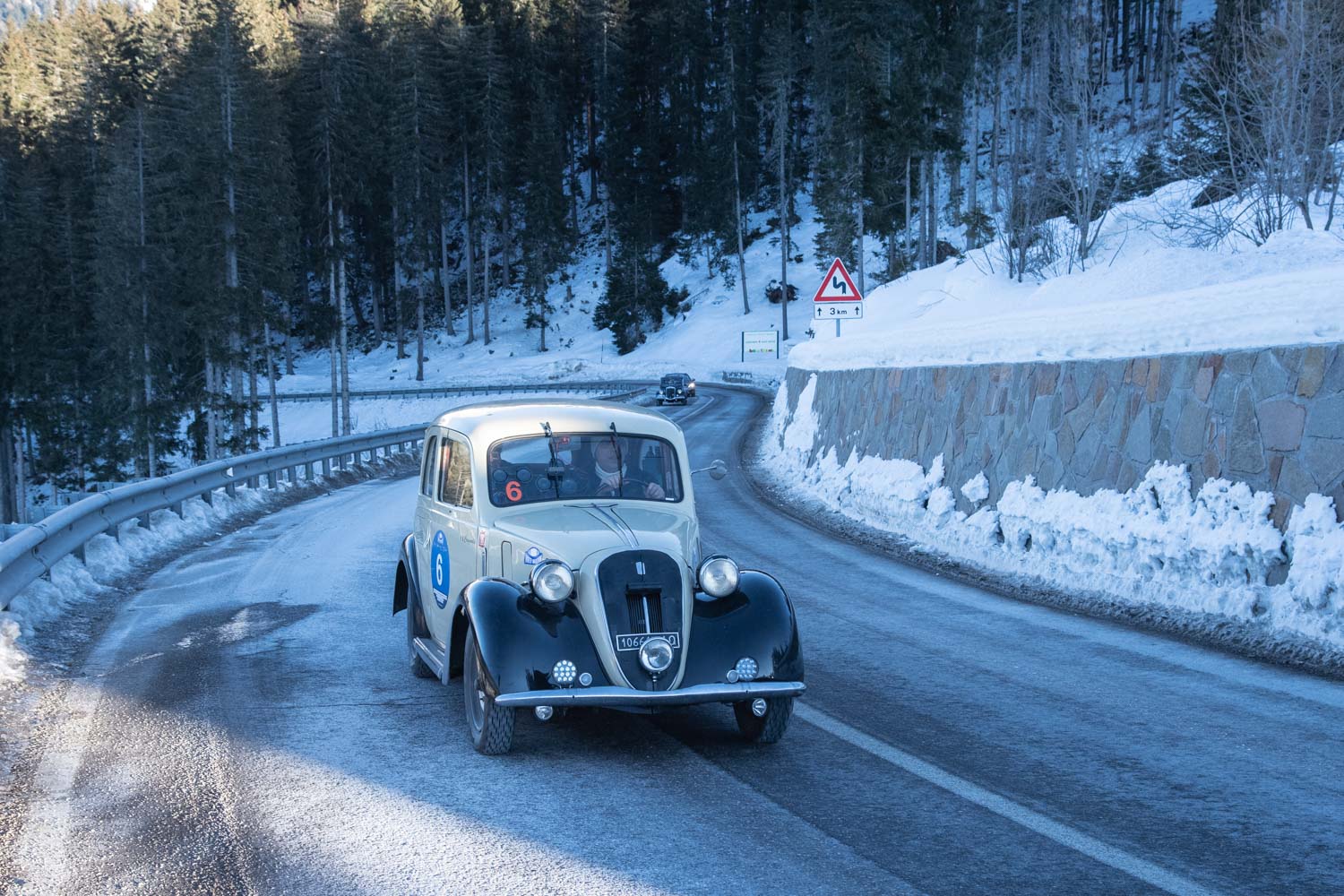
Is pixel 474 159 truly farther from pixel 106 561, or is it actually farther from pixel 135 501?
pixel 106 561

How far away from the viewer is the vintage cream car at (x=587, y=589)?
5.87 metres

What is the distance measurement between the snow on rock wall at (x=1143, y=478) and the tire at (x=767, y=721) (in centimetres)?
420

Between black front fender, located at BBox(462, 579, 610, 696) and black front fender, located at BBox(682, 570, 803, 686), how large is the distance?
545 millimetres

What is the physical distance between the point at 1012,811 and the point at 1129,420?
6.60m

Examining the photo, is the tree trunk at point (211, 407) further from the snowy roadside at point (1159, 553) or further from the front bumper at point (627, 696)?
the front bumper at point (627, 696)

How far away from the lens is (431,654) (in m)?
7.33

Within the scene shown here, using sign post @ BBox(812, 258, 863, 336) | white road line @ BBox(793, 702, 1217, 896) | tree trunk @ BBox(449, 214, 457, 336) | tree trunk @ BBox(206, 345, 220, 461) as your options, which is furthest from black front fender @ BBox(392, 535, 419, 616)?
tree trunk @ BBox(449, 214, 457, 336)

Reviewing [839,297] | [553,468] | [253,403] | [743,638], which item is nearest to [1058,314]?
[839,297]

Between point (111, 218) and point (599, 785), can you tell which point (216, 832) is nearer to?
point (599, 785)

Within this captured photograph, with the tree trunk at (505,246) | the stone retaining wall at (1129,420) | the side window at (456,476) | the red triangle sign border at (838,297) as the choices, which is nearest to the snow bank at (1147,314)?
the stone retaining wall at (1129,420)

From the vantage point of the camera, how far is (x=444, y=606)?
286 inches

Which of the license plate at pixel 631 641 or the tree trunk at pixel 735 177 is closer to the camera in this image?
the license plate at pixel 631 641

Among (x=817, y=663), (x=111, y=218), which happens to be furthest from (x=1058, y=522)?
(x=111, y=218)

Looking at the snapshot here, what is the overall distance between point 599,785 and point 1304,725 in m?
3.96
